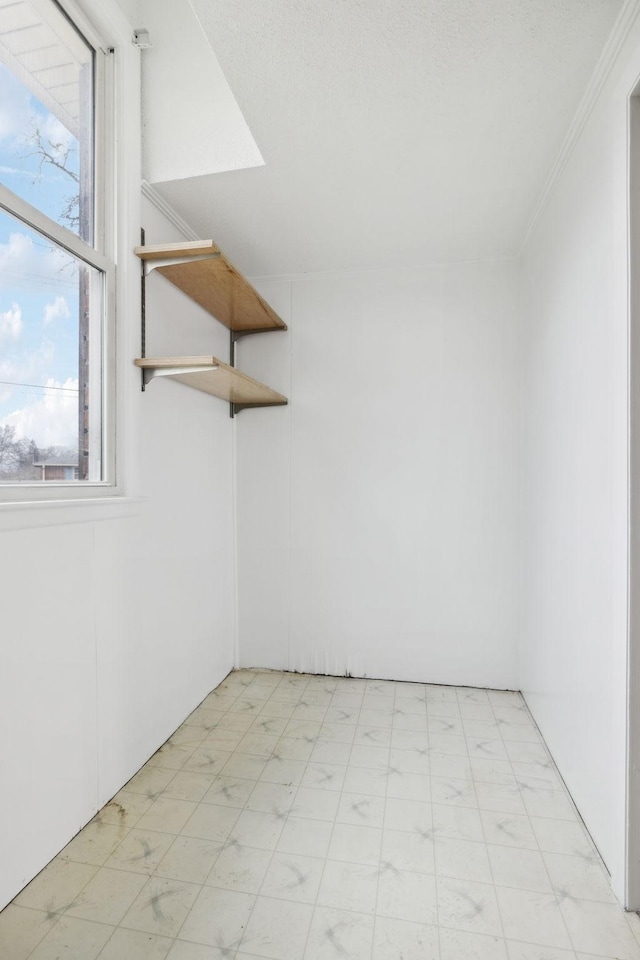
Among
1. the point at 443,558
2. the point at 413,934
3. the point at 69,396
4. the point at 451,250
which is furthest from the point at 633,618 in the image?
the point at 451,250

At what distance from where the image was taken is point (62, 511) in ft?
4.66

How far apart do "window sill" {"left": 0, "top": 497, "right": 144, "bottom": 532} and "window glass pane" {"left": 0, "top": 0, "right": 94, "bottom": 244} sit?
0.85 meters

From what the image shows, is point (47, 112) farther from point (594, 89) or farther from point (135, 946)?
point (135, 946)

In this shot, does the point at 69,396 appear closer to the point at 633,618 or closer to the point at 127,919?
the point at 127,919

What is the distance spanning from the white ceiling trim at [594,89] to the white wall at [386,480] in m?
0.72

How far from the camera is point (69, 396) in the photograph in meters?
1.60

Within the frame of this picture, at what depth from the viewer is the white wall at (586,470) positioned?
1.33 metres

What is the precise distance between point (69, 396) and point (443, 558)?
6.45 feet

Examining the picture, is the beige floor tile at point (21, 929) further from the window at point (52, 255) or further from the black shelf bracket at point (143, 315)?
the black shelf bracket at point (143, 315)

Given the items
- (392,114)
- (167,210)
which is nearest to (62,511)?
(167,210)

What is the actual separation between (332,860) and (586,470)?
1.42 meters

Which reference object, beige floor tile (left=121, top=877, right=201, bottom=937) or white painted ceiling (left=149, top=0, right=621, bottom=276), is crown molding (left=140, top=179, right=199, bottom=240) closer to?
white painted ceiling (left=149, top=0, right=621, bottom=276)

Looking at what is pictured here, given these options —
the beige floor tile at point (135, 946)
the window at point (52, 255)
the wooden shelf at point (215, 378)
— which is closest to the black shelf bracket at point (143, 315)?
the wooden shelf at point (215, 378)

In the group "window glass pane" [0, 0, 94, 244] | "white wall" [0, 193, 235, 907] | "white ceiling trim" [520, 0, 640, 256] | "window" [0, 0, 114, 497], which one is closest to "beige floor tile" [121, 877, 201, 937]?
"white wall" [0, 193, 235, 907]
